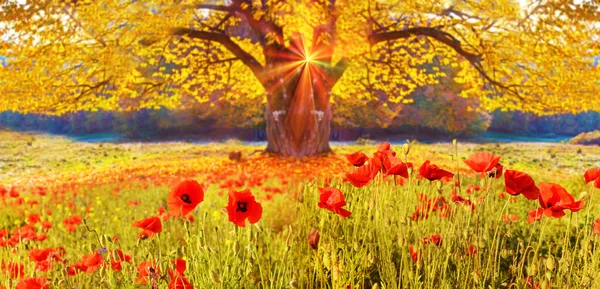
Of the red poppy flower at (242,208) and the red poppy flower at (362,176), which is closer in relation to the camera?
the red poppy flower at (242,208)

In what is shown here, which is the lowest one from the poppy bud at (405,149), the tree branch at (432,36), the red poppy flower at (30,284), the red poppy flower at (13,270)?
the red poppy flower at (13,270)

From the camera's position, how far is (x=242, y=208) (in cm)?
244

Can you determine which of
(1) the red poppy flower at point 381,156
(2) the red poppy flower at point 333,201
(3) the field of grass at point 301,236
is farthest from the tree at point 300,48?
(2) the red poppy flower at point 333,201

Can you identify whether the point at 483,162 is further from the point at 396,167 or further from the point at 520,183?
the point at 396,167

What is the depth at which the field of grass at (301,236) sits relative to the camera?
2730mm

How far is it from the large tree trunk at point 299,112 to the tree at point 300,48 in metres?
0.03

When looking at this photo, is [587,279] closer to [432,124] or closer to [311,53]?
[311,53]

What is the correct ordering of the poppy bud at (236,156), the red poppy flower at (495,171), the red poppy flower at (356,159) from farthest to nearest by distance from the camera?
the poppy bud at (236,156), the red poppy flower at (356,159), the red poppy flower at (495,171)

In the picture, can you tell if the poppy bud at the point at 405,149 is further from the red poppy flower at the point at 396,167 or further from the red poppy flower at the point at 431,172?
the red poppy flower at the point at 431,172

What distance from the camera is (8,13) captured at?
1060 cm

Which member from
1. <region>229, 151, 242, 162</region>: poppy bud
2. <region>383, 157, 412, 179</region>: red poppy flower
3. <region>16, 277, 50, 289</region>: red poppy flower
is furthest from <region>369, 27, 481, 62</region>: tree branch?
<region>16, 277, 50, 289</region>: red poppy flower

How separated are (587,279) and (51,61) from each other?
461 inches

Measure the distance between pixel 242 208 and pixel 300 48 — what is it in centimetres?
1330

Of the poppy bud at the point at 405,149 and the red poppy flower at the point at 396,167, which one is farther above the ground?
the poppy bud at the point at 405,149
